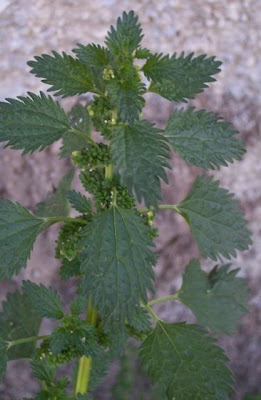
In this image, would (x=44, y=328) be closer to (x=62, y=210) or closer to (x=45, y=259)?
(x=45, y=259)

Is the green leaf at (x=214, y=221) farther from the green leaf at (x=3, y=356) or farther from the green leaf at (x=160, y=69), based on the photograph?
the green leaf at (x=3, y=356)

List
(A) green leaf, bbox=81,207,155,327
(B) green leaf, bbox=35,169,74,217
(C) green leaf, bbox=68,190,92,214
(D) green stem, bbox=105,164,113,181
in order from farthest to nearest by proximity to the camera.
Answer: (B) green leaf, bbox=35,169,74,217
(C) green leaf, bbox=68,190,92,214
(D) green stem, bbox=105,164,113,181
(A) green leaf, bbox=81,207,155,327

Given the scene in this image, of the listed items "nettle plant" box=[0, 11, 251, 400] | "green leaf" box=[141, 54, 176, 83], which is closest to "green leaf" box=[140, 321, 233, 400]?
"nettle plant" box=[0, 11, 251, 400]

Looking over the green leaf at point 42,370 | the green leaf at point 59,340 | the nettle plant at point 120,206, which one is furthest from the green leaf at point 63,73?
the green leaf at point 42,370

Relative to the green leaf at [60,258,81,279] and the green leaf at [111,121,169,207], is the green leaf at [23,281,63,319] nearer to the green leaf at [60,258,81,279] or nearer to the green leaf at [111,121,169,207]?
the green leaf at [60,258,81,279]

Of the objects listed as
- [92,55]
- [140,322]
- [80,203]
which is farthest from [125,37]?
[140,322]

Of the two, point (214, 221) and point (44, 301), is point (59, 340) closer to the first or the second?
point (44, 301)
